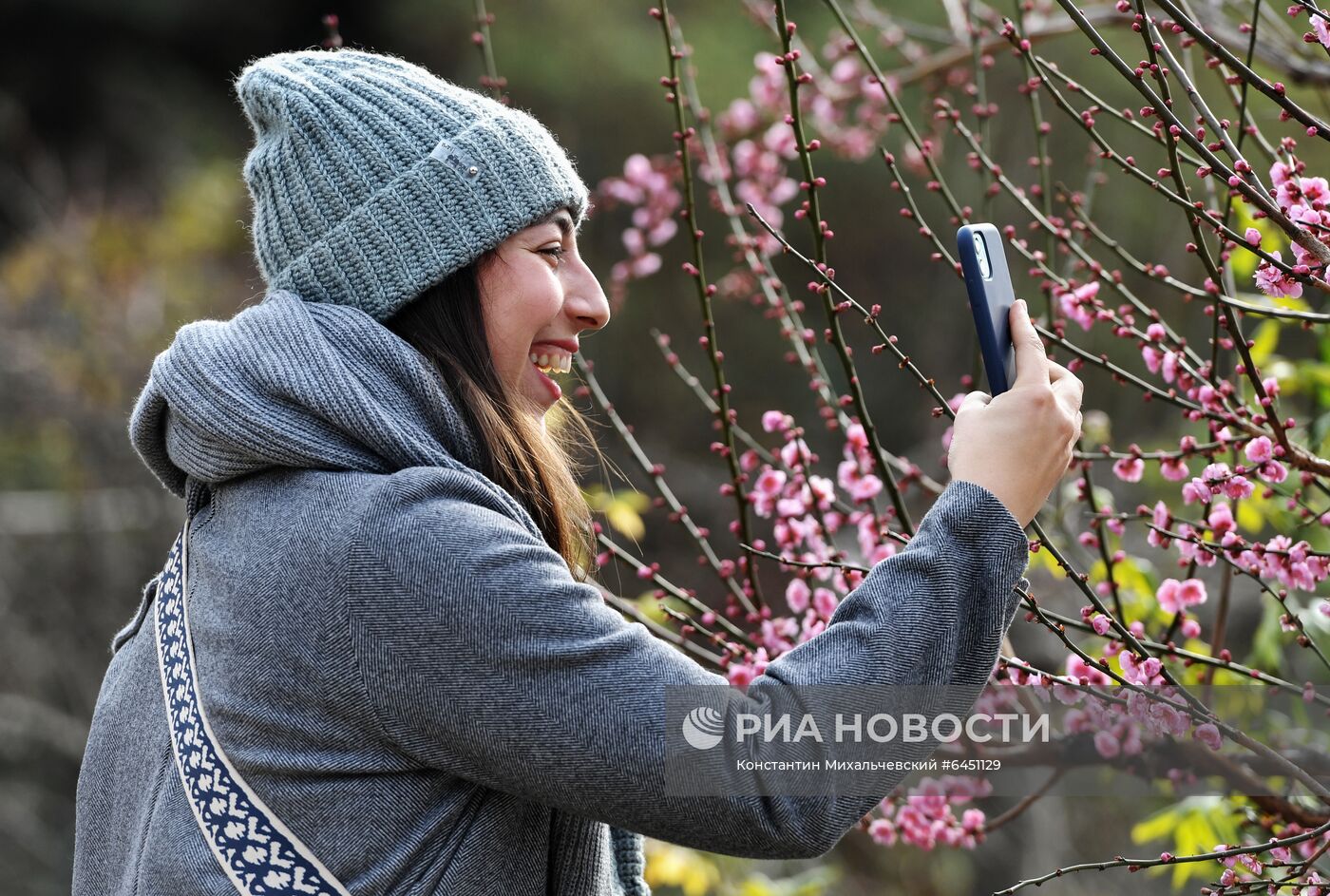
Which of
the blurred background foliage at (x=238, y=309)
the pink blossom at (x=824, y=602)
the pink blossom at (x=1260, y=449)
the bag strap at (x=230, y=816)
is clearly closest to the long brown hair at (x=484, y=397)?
the bag strap at (x=230, y=816)

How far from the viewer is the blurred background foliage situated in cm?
551

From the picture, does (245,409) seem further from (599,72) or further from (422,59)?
(422,59)

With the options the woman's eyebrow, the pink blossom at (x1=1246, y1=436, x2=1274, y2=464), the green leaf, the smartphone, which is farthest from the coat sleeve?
the green leaf

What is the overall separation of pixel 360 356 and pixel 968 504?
53cm

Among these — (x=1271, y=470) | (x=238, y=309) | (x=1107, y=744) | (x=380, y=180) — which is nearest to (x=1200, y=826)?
(x=1107, y=744)

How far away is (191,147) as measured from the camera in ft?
29.7

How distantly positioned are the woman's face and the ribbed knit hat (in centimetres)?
2

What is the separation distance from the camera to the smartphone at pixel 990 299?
109cm

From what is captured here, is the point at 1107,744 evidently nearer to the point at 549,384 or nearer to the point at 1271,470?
the point at 1271,470

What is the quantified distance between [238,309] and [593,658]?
12.3 ft

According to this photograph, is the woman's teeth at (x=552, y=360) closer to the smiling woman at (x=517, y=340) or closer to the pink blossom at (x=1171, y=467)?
the smiling woman at (x=517, y=340)

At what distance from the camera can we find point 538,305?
1.24m

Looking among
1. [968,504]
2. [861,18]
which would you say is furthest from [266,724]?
[861,18]

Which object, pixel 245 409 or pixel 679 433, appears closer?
pixel 245 409
